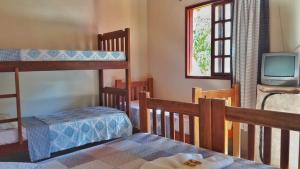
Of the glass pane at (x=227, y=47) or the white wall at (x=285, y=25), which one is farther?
the glass pane at (x=227, y=47)

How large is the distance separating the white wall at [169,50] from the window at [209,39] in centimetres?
10

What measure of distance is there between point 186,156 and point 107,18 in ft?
9.72

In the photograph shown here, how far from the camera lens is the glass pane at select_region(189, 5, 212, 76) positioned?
11.0ft

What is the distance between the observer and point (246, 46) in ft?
9.00

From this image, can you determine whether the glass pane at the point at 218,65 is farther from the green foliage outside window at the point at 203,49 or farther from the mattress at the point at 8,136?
the mattress at the point at 8,136

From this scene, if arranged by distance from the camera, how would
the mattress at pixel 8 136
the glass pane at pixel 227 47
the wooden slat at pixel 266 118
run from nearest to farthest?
1. the wooden slat at pixel 266 118
2. the mattress at pixel 8 136
3. the glass pane at pixel 227 47

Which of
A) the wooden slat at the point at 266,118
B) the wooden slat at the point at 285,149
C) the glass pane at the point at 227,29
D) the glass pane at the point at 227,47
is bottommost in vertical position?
the wooden slat at the point at 285,149

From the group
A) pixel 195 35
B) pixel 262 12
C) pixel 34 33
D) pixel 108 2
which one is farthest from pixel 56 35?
pixel 262 12

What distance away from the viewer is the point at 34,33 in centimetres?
311

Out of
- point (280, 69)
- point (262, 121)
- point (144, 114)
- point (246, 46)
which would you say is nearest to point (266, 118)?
point (262, 121)

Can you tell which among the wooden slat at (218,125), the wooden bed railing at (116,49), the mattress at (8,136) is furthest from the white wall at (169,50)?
the mattress at (8,136)

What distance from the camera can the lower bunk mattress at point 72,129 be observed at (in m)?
2.37

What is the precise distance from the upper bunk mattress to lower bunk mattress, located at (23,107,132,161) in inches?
25.9

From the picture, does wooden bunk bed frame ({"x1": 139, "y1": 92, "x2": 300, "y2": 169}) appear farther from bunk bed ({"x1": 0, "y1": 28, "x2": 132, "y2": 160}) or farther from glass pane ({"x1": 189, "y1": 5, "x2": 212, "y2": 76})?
glass pane ({"x1": 189, "y1": 5, "x2": 212, "y2": 76})
